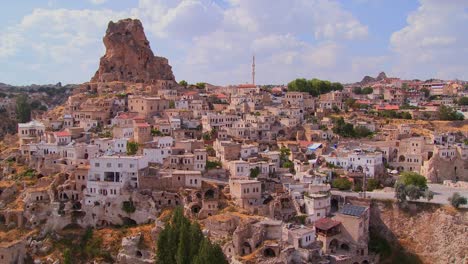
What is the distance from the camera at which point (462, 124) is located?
204 feet

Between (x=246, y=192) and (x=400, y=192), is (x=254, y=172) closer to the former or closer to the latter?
(x=246, y=192)

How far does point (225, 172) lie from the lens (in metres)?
44.5

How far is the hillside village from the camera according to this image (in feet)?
123

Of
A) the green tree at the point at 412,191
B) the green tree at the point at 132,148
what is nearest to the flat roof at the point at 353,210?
A: the green tree at the point at 412,191

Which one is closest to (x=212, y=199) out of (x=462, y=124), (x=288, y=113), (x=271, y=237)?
(x=271, y=237)

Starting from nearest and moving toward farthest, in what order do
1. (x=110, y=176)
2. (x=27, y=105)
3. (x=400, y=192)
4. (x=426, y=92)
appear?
(x=400, y=192) < (x=110, y=176) < (x=27, y=105) < (x=426, y=92)

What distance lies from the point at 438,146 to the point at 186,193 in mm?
23835

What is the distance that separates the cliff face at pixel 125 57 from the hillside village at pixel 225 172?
14016 millimetres

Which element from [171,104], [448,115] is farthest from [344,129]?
[171,104]

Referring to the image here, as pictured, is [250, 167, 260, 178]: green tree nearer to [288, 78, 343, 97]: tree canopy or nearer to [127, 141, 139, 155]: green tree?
[127, 141, 139, 155]: green tree

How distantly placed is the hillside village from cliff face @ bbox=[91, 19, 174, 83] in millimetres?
14016

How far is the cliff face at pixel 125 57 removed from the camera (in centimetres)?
7969

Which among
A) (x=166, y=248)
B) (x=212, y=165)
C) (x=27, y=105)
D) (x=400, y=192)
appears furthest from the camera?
(x=27, y=105)

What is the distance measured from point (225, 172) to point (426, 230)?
16663 millimetres
